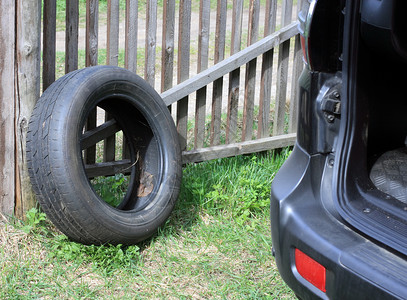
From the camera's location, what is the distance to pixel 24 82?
351cm

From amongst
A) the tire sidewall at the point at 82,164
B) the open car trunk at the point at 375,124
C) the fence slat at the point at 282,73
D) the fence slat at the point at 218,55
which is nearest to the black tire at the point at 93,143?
the tire sidewall at the point at 82,164

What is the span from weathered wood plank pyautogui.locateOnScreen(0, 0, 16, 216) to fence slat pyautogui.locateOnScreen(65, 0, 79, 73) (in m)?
0.45

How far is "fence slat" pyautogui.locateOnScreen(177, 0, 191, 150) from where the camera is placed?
14.0ft

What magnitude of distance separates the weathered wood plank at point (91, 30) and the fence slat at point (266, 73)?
1.50m

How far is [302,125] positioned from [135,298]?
4.53ft

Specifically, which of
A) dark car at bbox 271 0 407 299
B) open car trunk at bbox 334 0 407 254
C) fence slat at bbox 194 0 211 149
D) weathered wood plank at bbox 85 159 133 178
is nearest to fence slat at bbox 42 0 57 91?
weathered wood plank at bbox 85 159 133 178

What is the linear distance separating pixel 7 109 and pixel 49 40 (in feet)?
1.78

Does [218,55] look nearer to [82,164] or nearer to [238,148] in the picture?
[238,148]

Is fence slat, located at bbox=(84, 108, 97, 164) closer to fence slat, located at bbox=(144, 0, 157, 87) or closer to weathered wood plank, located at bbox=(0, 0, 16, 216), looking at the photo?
fence slat, located at bbox=(144, 0, 157, 87)

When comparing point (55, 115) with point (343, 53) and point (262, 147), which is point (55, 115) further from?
point (262, 147)

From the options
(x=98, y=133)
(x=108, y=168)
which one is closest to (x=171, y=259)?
(x=108, y=168)

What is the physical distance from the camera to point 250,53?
182 inches

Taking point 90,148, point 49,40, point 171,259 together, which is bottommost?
point 171,259

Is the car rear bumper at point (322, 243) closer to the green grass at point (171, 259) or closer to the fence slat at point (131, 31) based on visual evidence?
the green grass at point (171, 259)
